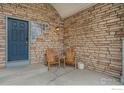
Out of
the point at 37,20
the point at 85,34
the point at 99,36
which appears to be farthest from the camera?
the point at 37,20

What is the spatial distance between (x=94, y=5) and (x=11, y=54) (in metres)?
3.34

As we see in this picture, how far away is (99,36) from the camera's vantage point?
13.0 feet

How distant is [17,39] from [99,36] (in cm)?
286

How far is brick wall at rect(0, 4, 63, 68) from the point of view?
12.5ft

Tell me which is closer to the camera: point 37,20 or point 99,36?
point 99,36

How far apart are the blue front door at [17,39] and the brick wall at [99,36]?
6.61 feet

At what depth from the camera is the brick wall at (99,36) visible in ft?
11.1

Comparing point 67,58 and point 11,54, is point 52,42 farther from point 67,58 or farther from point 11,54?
point 11,54

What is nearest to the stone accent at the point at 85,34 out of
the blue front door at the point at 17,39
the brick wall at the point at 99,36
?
the brick wall at the point at 99,36

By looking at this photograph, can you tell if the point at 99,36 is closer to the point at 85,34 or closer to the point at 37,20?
the point at 85,34

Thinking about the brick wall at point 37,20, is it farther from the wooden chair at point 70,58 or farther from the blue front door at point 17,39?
the wooden chair at point 70,58

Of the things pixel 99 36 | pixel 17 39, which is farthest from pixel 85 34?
pixel 17 39

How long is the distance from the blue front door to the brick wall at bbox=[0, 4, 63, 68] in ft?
0.66

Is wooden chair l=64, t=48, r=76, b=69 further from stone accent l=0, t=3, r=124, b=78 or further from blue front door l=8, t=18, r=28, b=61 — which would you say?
blue front door l=8, t=18, r=28, b=61
